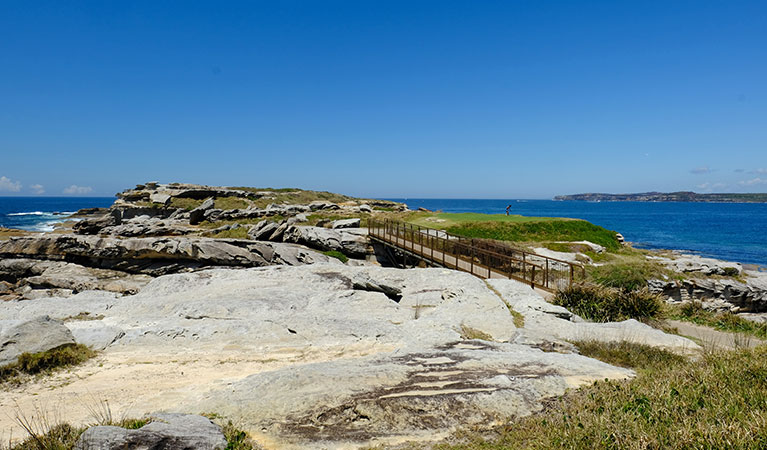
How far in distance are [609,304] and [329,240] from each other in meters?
19.9

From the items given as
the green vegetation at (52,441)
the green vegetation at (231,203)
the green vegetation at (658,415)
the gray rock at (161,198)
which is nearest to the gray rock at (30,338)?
the green vegetation at (52,441)

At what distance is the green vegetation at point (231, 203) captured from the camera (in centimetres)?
6249

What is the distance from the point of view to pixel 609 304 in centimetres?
1477

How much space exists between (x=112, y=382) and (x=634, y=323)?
13132 mm

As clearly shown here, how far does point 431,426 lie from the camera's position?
5703 millimetres

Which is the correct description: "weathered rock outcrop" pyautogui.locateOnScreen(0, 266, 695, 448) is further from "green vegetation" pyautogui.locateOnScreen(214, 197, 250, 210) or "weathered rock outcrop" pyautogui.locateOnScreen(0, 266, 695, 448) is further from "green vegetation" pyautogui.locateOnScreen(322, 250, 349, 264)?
"green vegetation" pyautogui.locateOnScreen(214, 197, 250, 210)

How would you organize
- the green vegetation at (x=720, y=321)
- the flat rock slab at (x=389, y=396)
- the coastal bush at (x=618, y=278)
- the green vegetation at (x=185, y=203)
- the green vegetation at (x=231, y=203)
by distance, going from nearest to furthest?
the flat rock slab at (x=389, y=396) → the green vegetation at (x=720, y=321) → the coastal bush at (x=618, y=278) → the green vegetation at (x=231, y=203) → the green vegetation at (x=185, y=203)

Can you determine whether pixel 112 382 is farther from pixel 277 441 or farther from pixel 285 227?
pixel 285 227

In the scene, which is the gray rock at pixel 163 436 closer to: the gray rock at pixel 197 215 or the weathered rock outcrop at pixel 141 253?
the weathered rock outcrop at pixel 141 253

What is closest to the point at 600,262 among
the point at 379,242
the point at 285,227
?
the point at 379,242

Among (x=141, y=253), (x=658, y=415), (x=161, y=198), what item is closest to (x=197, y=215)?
(x=161, y=198)

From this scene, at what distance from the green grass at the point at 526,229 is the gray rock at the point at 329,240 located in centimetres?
790

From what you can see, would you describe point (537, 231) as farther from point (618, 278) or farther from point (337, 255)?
point (337, 255)

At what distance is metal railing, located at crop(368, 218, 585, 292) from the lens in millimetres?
18652
